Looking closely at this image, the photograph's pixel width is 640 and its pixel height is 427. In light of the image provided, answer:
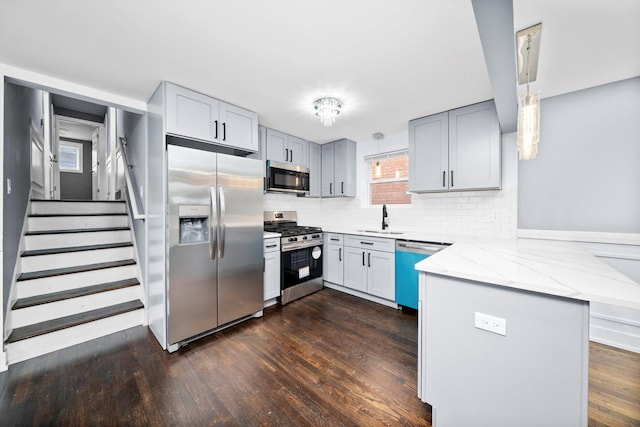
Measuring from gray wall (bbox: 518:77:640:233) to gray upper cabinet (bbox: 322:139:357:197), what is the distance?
219cm

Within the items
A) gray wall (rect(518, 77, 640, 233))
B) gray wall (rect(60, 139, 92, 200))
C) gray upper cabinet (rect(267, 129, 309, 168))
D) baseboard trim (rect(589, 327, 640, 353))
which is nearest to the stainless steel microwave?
gray upper cabinet (rect(267, 129, 309, 168))

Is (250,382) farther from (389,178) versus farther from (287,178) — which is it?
(389,178)

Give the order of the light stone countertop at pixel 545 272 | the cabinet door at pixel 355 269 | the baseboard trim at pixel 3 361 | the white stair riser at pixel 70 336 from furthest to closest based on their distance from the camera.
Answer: the cabinet door at pixel 355 269
the white stair riser at pixel 70 336
the baseboard trim at pixel 3 361
the light stone countertop at pixel 545 272

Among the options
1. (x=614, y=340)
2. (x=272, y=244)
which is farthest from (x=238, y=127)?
(x=614, y=340)

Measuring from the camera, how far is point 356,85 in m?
2.26

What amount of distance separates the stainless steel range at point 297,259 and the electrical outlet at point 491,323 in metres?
2.28

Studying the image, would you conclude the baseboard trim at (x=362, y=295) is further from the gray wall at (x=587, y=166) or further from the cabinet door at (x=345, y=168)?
the gray wall at (x=587, y=166)

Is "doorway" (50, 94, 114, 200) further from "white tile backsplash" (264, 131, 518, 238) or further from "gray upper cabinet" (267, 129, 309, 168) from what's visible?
"white tile backsplash" (264, 131, 518, 238)

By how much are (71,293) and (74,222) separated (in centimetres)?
111

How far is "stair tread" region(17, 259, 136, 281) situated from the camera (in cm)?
229

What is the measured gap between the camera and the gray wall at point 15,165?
1981 millimetres

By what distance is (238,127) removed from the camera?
A: 2693 millimetres

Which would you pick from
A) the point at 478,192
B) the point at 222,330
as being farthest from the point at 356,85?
the point at 222,330

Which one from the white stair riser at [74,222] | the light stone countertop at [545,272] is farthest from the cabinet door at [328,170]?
the white stair riser at [74,222]
